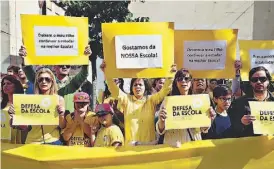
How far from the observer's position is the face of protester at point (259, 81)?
4.15m

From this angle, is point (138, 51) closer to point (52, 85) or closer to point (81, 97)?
point (81, 97)

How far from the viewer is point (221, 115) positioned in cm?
415

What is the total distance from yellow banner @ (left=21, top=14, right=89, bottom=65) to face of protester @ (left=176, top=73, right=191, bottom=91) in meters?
0.91

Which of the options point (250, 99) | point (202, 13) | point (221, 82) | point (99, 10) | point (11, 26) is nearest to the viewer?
point (250, 99)

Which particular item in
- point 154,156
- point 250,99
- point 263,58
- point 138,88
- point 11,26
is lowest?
point 154,156

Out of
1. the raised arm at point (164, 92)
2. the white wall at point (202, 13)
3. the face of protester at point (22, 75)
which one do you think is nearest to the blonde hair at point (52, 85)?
the face of protester at point (22, 75)

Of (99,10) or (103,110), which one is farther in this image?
(99,10)

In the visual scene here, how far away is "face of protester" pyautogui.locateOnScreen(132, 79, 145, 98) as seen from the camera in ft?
13.5

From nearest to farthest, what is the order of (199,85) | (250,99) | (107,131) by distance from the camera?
(107,131)
(250,99)
(199,85)

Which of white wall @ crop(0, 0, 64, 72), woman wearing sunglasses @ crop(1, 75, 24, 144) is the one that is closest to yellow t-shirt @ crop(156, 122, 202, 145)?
woman wearing sunglasses @ crop(1, 75, 24, 144)

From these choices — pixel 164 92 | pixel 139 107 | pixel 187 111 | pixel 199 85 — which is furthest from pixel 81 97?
pixel 199 85

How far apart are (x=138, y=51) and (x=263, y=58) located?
1.25m

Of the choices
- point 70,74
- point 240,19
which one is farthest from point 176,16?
point 70,74

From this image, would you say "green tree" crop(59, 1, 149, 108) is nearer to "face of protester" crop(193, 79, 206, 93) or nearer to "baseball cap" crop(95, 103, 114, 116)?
"face of protester" crop(193, 79, 206, 93)
